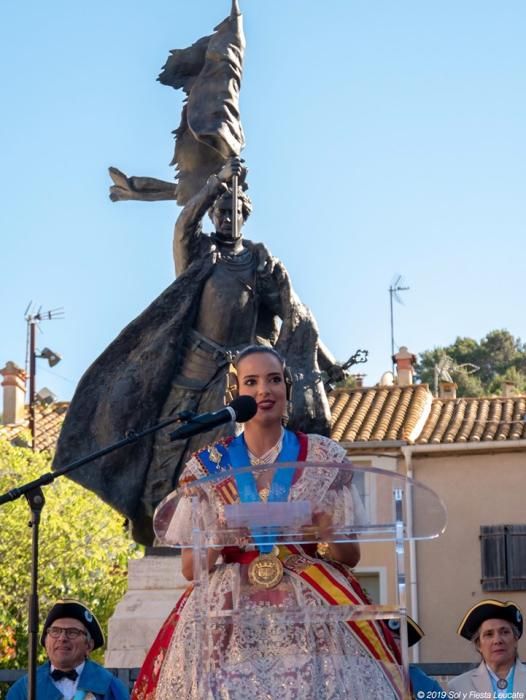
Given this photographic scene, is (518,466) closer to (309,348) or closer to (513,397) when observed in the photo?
(513,397)

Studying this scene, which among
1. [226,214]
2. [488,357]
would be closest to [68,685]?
[226,214]

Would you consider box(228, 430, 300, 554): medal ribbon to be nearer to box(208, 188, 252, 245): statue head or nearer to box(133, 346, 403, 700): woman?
box(133, 346, 403, 700): woman

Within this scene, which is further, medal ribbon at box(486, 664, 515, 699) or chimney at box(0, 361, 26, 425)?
chimney at box(0, 361, 26, 425)

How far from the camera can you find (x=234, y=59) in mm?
11680

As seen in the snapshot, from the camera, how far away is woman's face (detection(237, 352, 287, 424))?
5664 millimetres

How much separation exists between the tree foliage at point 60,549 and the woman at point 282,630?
22.8 meters

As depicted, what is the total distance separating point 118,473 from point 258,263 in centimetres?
173

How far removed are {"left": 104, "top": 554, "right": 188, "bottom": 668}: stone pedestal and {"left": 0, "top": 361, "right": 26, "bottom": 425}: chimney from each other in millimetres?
33849

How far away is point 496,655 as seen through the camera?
21.5ft

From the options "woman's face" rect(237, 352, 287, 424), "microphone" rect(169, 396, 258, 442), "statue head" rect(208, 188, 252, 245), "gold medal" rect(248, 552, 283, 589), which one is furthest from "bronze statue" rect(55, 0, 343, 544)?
"gold medal" rect(248, 552, 283, 589)

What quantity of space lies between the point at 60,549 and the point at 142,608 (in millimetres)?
20774

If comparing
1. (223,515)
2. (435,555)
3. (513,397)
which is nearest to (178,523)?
(223,515)

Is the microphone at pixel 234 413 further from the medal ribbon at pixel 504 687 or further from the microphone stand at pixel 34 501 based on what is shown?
the medal ribbon at pixel 504 687

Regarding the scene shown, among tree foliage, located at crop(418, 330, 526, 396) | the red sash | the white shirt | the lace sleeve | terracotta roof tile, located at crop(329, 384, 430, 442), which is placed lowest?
the white shirt
